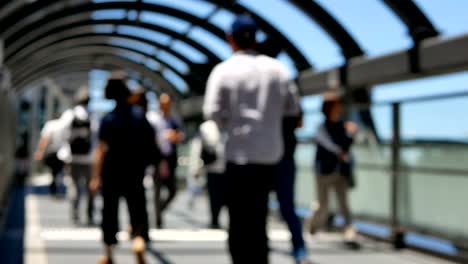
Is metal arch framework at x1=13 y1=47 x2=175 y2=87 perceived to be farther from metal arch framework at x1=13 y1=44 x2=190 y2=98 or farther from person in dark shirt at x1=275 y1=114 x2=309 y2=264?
person in dark shirt at x1=275 y1=114 x2=309 y2=264

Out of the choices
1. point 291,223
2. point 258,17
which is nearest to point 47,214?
point 258,17

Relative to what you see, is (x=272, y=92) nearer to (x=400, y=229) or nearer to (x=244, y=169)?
(x=244, y=169)

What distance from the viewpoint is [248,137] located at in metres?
4.00

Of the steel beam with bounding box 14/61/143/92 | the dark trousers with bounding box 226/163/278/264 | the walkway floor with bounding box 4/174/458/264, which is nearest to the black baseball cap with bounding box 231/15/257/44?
the dark trousers with bounding box 226/163/278/264

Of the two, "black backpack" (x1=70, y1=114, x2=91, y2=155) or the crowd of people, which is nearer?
the crowd of people

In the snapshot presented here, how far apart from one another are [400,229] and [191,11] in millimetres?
8521

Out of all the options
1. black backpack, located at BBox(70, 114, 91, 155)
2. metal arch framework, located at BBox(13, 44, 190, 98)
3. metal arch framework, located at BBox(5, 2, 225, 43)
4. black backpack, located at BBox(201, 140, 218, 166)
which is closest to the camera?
black backpack, located at BBox(201, 140, 218, 166)

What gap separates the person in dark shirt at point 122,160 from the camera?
5668 millimetres

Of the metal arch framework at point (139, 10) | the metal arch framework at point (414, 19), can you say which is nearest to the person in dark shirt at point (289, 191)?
the metal arch framework at point (414, 19)

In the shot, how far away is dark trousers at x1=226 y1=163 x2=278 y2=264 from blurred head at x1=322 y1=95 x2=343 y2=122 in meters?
3.40

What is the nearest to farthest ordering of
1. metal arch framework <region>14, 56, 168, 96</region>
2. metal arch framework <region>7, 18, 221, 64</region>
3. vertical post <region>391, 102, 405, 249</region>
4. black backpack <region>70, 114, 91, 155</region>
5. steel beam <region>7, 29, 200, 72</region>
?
vertical post <region>391, 102, 405, 249</region> → black backpack <region>70, 114, 91, 155</region> → metal arch framework <region>7, 18, 221, 64</region> → steel beam <region>7, 29, 200, 72</region> → metal arch framework <region>14, 56, 168, 96</region>

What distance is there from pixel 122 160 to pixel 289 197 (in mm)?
1355

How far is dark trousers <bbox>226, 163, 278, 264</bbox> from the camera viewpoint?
156 inches

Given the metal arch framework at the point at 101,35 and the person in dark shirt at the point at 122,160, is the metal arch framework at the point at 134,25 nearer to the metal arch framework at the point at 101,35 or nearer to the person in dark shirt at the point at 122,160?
the metal arch framework at the point at 101,35
